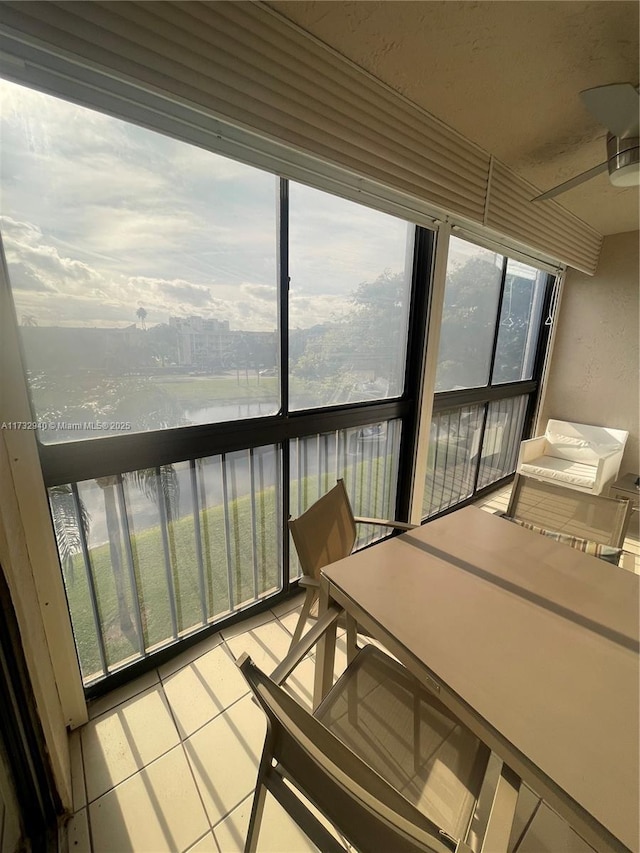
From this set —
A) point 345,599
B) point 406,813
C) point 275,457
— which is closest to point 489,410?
point 275,457

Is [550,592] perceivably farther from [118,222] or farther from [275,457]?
[118,222]

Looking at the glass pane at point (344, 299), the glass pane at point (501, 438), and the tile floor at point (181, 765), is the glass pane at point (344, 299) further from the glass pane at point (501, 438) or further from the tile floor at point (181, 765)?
the glass pane at point (501, 438)

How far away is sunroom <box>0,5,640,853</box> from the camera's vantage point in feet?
3.24

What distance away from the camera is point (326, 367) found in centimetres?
186

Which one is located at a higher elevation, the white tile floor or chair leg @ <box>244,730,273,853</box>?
chair leg @ <box>244,730,273,853</box>

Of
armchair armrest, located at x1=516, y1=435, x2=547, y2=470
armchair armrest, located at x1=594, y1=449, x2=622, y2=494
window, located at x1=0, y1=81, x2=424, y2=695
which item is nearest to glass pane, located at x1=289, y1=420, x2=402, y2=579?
window, located at x1=0, y1=81, x2=424, y2=695

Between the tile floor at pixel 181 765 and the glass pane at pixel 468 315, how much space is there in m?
2.10

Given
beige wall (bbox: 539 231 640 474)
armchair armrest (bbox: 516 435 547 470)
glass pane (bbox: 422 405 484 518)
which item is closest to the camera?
glass pane (bbox: 422 405 484 518)

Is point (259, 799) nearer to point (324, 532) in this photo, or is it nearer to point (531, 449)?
point (324, 532)

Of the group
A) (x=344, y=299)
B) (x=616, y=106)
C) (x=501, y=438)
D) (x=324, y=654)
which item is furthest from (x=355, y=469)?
(x=501, y=438)

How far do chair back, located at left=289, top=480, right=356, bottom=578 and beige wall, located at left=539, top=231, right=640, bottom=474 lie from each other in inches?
127

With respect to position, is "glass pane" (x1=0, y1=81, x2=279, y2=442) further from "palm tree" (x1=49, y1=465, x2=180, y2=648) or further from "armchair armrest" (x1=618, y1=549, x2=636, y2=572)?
"armchair armrest" (x1=618, y1=549, x2=636, y2=572)

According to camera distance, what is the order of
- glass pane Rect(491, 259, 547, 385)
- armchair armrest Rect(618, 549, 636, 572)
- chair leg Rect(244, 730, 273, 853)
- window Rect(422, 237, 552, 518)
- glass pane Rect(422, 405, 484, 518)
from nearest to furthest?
chair leg Rect(244, 730, 273, 853) → armchair armrest Rect(618, 549, 636, 572) → window Rect(422, 237, 552, 518) → glass pane Rect(422, 405, 484, 518) → glass pane Rect(491, 259, 547, 385)

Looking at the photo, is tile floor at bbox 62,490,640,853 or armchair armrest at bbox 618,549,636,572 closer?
tile floor at bbox 62,490,640,853
